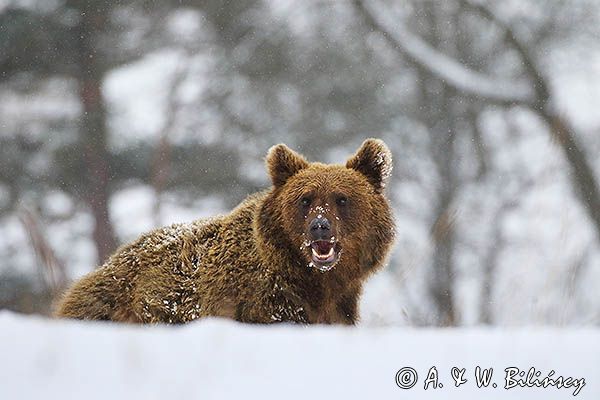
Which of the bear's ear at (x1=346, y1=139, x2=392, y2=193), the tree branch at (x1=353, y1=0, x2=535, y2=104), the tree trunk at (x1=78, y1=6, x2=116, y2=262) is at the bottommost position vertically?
the tree trunk at (x1=78, y1=6, x2=116, y2=262)

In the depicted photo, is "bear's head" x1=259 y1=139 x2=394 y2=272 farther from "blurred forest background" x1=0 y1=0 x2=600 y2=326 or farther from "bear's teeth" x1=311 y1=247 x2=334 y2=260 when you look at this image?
"blurred forest background" x1=0 y1=0 x2=600 y2=326

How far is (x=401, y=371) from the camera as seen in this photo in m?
3.58

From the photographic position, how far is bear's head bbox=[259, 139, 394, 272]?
19.8ft

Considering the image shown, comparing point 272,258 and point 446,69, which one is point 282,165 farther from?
point 446,69

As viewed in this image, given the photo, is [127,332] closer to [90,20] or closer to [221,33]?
[90,20]

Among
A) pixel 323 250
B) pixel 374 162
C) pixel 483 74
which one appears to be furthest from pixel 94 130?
pixel 323 250

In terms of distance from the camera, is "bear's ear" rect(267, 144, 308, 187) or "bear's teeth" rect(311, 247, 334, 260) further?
"bear's ear" rect(267, 144, 308, 187)

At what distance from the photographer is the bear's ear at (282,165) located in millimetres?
6445

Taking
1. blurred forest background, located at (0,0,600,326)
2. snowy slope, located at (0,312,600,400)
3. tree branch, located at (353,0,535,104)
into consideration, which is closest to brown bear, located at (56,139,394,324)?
snowy slope, located at (0,312,600,400)

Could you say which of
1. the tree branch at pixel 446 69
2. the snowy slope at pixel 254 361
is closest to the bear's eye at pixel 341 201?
the snowy slope at pixel 254 361

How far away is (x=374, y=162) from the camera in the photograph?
6496mm

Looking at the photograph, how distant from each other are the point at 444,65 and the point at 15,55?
29.2 ft

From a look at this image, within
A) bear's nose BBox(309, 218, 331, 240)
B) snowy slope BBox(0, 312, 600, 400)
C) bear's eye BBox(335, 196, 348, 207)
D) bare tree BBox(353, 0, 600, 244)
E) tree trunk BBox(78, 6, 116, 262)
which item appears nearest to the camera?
snowy slope BBox(0, 312, 600, 400)

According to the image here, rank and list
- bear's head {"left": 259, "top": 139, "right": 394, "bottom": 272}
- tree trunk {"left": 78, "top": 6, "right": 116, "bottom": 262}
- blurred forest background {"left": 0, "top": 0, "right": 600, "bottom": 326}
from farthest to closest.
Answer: blurred forest background {"left": 0, "top": 0, "right": 600, "bottom": 326} → tree trunk {"left": 78, "top": 6, "right": 116, "bottom": 262} → bear's head {"left": 259, "top": 139, "right": 394, "bottom": 272}
